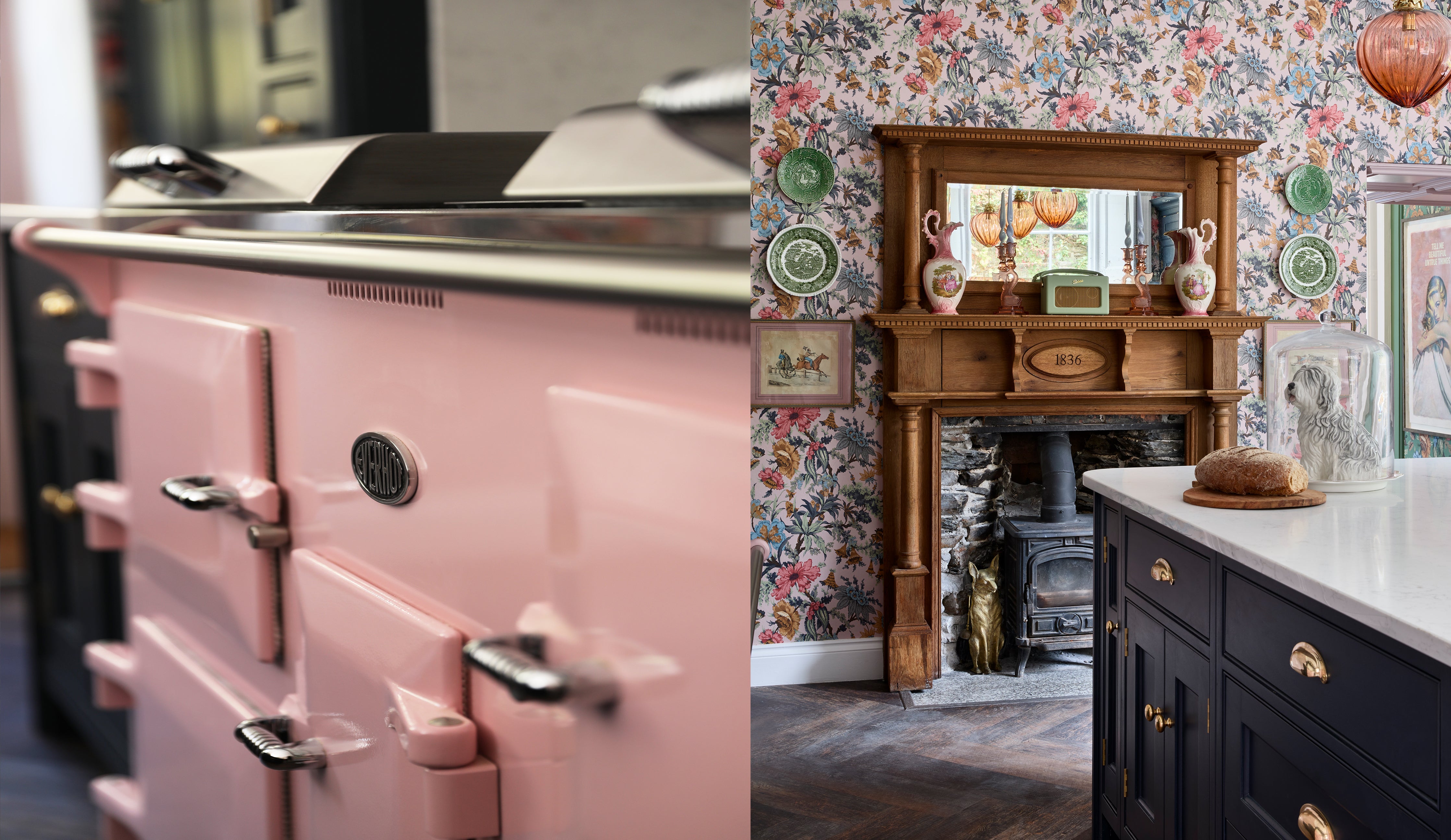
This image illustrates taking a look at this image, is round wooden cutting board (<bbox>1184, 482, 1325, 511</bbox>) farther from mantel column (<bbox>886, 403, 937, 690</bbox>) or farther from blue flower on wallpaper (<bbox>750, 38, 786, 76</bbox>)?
blue flower on wallpaper (<bbox>750, 38, 786, 76</bbox>)

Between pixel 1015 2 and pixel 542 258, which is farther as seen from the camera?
pixel 1015 2

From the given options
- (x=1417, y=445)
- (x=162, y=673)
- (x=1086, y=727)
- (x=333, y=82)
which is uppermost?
(x=333, y=82)

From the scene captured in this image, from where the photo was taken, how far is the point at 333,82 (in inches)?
6.5

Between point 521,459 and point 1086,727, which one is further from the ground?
point 521,459

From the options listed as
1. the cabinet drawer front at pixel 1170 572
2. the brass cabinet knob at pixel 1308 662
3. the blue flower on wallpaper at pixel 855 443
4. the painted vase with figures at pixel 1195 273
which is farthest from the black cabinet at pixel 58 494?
the painted vase with figures at pixel 1195 273

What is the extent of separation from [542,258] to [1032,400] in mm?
3079

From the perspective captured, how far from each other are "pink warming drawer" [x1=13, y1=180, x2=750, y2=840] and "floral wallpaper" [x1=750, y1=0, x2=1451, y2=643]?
2.77 meters

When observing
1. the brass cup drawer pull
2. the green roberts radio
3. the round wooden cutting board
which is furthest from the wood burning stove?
the round wooden cutting board

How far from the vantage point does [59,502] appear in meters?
0.15

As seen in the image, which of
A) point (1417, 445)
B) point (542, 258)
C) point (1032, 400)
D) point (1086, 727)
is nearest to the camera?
point (542, 258)

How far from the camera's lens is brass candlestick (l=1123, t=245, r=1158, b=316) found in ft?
10.3

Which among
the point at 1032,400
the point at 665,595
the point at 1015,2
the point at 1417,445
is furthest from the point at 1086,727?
the point at 1417,445

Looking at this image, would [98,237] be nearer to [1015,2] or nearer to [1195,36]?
[1015,2]

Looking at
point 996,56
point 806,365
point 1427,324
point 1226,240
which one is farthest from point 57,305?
point 1427,324
